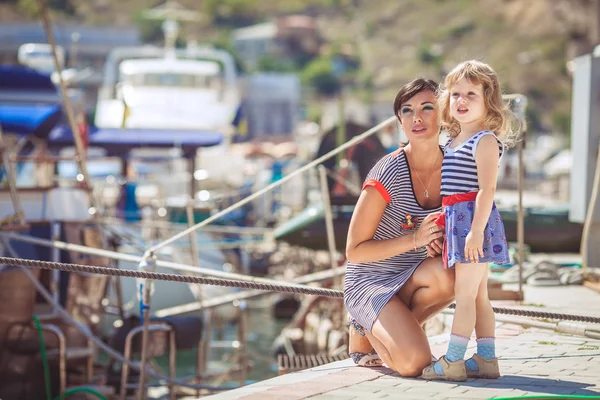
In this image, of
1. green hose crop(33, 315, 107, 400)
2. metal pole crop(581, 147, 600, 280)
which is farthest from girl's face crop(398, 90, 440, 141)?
green hose crop(33, 315, 107, 400)

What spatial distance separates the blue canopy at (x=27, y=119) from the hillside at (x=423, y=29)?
66.9 metres

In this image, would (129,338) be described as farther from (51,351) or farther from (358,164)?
(358,164)

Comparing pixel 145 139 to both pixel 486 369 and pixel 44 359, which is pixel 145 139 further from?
pixel 486 369

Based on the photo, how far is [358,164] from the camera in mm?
12078

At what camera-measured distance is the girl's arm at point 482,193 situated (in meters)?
4.19

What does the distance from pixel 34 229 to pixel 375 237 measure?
6.28m

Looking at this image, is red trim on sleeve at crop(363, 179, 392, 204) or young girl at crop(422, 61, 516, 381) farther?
red trim on sleeve at crop(363, 179, 392, 204)

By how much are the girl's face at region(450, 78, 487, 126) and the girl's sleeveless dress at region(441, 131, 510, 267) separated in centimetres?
11

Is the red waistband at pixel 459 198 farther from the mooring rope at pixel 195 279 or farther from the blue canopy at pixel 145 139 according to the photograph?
the blue canopy at pixel 145 139

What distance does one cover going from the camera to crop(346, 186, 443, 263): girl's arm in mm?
4535

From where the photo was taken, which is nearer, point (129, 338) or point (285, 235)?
point (129, 338)

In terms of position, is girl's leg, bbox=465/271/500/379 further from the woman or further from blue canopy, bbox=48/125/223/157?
blue canopy, bbox=48/125/223/157

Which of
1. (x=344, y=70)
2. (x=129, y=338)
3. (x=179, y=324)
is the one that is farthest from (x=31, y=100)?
(x=344, y=70)

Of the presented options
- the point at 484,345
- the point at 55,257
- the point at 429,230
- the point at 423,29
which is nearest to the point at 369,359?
the point at 484,345
